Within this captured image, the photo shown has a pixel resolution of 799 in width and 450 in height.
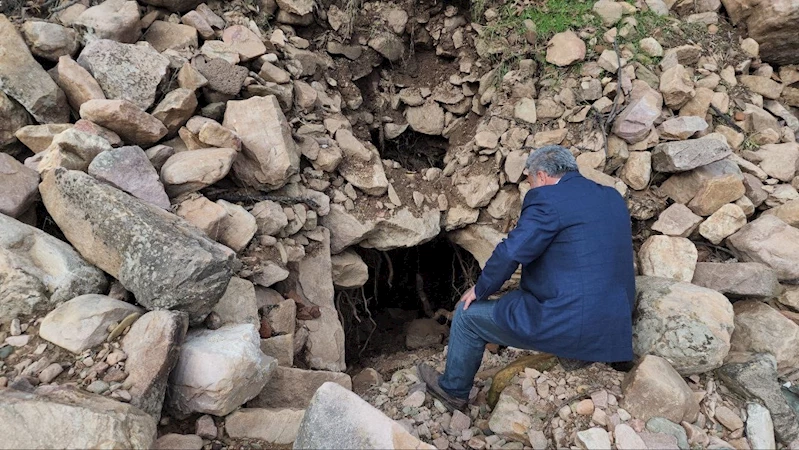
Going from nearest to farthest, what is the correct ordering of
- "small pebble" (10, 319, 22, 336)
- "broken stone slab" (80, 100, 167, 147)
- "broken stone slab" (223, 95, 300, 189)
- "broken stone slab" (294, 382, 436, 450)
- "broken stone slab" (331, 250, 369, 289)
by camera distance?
1. "broken stone slab" (294, 382, 436, 450)
2. "small pebble" (10, 319, 22, 336)
3. "broken stone slab" (80, 100, 167, 147)
4. "broken stone slab" (223, 95, 300, 189)
5. "broken stone slab" (331, 250, 369, 289)

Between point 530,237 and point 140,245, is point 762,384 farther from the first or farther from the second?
point 140,245

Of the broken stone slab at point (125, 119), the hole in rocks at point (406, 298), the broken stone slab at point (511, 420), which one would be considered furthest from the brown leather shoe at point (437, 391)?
the broken stone slab at point (125, 119)

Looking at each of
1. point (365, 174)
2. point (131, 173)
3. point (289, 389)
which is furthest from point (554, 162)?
point (131, 173)

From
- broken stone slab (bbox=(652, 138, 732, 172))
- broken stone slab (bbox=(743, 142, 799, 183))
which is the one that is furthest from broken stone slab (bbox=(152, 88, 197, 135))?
broken stone slab (bbox=(743, 142, 799, 183))

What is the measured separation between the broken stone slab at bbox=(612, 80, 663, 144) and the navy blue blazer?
142 centimetres

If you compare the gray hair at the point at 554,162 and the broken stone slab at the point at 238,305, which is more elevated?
the gray hair at the point at 554,162

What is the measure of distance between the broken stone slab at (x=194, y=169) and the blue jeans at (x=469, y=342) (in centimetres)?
174

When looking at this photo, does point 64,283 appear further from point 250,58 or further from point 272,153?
point 250,58

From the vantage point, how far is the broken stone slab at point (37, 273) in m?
2.33

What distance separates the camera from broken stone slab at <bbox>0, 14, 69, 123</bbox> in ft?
10.4

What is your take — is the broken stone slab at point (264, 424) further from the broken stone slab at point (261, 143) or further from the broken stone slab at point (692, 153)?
the broken stone slab at point (692, 153)

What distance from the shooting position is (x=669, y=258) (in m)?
3.40

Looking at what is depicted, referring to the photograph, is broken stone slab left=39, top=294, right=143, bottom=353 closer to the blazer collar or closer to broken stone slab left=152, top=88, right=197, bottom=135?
broken stone slab left=152, top=88, right=197, bottom=135

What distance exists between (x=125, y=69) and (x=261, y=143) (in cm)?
102
